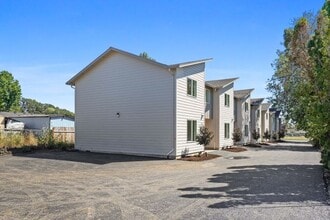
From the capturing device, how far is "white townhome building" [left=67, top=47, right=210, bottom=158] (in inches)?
771

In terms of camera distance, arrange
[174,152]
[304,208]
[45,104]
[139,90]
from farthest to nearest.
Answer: [45,104]
[139,90]
[174,152]
[304,208]

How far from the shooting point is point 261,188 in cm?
1029

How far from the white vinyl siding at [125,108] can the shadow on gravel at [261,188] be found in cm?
694

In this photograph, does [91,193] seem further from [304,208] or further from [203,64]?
[203,64]

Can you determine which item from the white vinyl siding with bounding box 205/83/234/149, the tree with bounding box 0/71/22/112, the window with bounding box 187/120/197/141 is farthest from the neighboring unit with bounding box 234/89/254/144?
the tree with bounding box 0/71/22/112

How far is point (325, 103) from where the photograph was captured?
34.7ft

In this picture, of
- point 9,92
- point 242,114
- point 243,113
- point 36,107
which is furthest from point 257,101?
point 36,107

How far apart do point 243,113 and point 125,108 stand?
59.2 feet

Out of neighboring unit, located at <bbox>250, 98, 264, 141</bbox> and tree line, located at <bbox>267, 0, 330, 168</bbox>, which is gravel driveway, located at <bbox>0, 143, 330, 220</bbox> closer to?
tree line, located at <bbox>267, 0, 330, 168</bbox>

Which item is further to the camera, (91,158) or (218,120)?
(218,120)

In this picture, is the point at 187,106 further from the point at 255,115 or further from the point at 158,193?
the point at 255,115

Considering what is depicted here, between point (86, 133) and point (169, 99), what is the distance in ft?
23.4

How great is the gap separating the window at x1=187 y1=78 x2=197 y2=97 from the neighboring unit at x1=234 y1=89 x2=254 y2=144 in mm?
13075

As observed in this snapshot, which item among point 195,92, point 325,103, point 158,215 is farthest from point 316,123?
point 195,92
